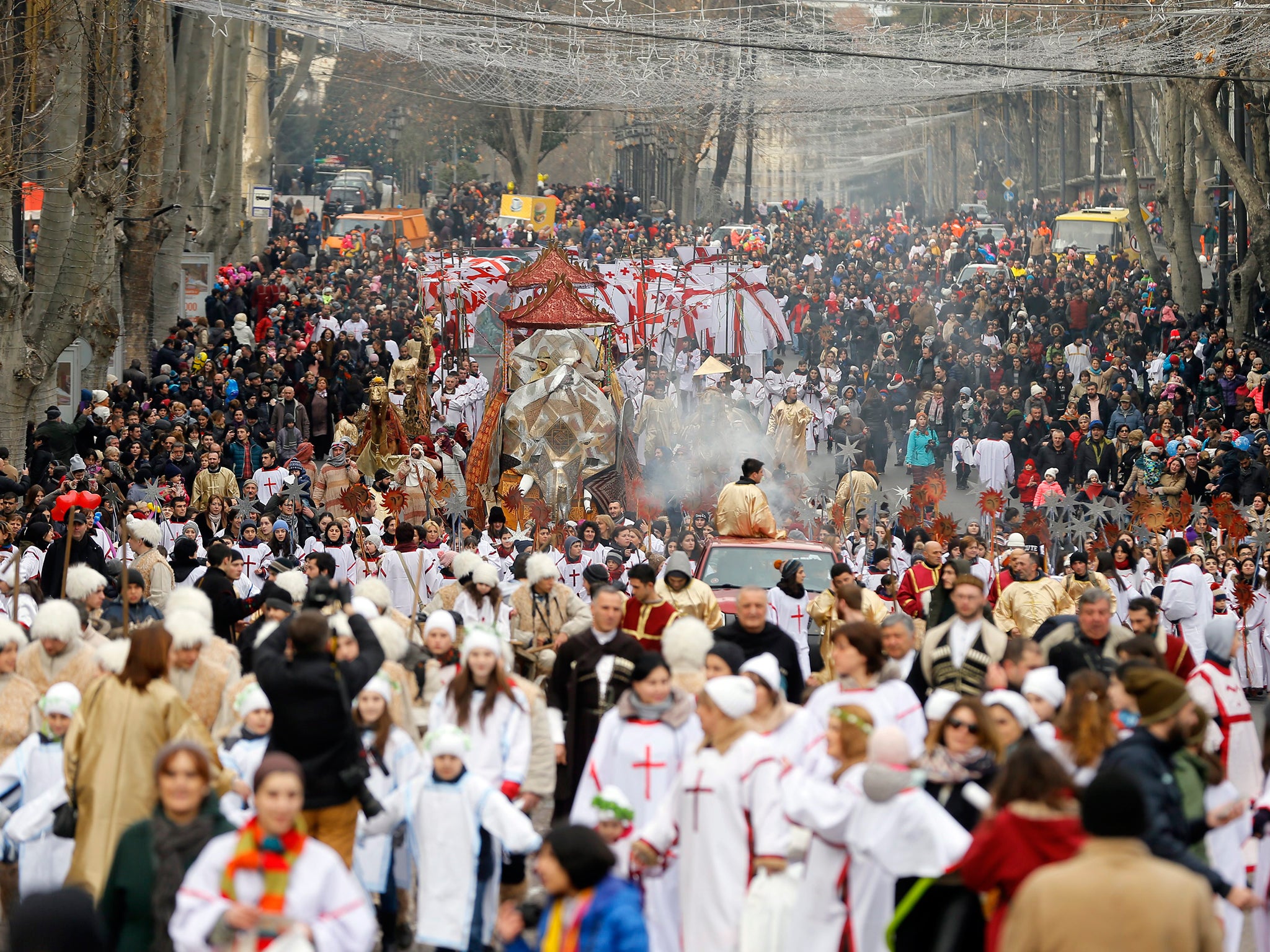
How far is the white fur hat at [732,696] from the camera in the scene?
24.0 feet

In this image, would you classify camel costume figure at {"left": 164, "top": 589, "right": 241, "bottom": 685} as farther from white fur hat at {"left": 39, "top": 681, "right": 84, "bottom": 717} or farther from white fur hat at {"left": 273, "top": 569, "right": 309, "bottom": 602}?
white fur hat at {"left": 273, "top": 569, "right": 309, "bottom": 602}

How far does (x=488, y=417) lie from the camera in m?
21.3

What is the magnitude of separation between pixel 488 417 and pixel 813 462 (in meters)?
7.50

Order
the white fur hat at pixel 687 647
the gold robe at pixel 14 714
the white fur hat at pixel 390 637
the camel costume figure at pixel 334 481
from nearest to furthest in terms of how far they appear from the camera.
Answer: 1. the white fur hat at pixel 687 647
2. the gold robe at pixel 14 714
3. the white fur hat at pixel 390 637
4. the camel costume figure at pixel 334 481

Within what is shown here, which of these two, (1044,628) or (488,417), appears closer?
(1044,628)

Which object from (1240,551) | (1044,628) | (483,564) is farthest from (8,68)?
(1044,628)

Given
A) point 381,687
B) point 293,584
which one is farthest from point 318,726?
point 293,584

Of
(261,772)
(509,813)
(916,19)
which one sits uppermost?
(916,19)

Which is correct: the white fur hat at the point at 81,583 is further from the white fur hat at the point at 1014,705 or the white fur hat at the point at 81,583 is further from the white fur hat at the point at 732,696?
the white fur hat at the point at 1014,705

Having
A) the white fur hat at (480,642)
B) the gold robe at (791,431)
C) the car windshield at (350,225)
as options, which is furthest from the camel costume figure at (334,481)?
the car windshield at (350,225)

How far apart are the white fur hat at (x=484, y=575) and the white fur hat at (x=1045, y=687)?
12.4 ft

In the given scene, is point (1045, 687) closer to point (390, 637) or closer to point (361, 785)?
point (361, 785)

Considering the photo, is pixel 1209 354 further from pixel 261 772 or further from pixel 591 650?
pixel 261 772

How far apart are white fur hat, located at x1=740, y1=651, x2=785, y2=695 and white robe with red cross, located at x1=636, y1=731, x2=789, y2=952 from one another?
362mm
